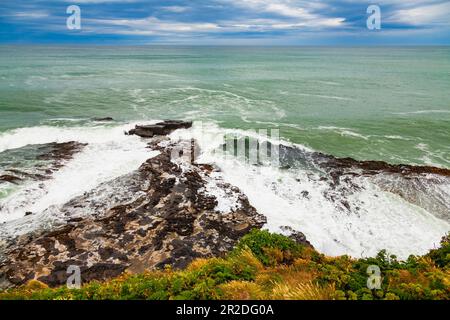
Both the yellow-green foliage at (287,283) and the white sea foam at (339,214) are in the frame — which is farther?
the white sea foam at (339,214)

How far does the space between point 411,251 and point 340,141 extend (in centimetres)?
1634

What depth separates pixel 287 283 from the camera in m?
7.75

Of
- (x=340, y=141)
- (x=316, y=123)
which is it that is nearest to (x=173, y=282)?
(x=340, y=141)

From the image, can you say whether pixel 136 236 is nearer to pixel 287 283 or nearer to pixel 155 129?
pixel 287 283

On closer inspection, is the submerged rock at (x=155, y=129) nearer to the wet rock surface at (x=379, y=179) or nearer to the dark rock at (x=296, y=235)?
the wet rock surface at (x=379, y=179)

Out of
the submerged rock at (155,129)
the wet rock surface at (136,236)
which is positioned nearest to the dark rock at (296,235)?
the wet rock surface at (136,236)

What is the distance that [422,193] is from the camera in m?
19.1

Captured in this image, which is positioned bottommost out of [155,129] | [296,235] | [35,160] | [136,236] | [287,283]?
[296,235]

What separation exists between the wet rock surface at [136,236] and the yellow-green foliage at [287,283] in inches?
182

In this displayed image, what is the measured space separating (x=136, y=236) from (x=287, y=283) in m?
8.88

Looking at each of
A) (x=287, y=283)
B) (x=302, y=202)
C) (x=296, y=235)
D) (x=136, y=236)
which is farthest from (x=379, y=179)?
(x=136, y=236)

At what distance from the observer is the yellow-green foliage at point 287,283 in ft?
21.8

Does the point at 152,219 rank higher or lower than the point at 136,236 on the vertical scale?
higher
